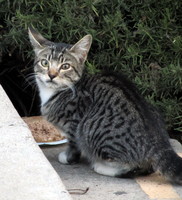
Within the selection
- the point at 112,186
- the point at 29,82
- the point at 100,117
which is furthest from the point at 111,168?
the point at 29,82

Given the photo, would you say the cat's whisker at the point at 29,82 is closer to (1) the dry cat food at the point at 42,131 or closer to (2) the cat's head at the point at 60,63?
(1) the dry cat food at the point at 42,131

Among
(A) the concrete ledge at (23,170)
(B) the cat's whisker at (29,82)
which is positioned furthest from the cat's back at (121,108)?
(B) the cat's whisker at (29,82)

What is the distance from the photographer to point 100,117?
13.0ft

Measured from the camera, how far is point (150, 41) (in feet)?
17.3

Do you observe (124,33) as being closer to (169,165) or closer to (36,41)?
(36,41)

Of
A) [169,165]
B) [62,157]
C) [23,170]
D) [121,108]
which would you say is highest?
[121,108]

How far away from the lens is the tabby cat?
3.80 meters

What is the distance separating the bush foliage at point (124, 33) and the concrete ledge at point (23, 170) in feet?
5.91

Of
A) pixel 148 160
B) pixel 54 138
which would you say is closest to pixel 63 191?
pixel 148 160

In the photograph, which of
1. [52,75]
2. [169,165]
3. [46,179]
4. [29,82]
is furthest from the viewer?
[29,82]

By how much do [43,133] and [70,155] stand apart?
760 mm

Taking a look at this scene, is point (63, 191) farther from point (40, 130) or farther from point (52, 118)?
point (40, 130)

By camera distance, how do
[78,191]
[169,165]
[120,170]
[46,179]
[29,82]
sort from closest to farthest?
[46,179]
[78,191]
[169,165]
[120,170]
[29,82]

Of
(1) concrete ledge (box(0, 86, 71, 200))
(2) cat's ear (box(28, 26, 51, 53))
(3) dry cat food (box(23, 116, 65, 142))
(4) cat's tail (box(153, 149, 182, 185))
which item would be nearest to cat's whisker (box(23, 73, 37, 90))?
(3) dry cat food (box(23, 116, 65, 142))
